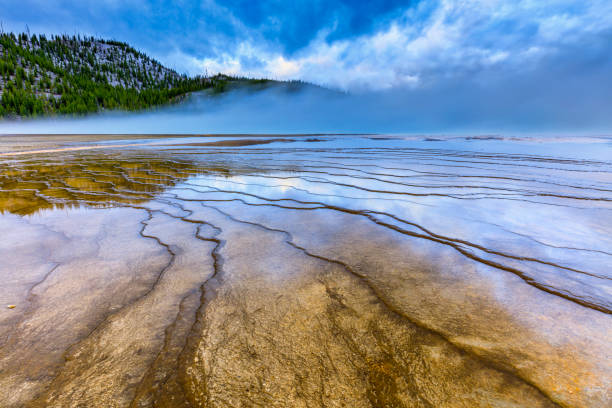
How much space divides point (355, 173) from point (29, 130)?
258 feet

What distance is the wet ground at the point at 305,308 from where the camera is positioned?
943mm

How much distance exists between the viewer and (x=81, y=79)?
74.6 meters

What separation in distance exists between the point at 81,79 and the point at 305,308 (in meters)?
105

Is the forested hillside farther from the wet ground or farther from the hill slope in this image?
the wet ground

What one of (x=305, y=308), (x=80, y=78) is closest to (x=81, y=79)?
(x=80, y=78)

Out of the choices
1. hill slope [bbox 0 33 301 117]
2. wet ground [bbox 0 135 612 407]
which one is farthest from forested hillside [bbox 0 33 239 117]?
wet ground [bbox 0 135 612 407]

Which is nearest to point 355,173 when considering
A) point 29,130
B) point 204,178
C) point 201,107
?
point 204,178

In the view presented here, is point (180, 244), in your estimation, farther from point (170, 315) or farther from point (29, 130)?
point (29, 130)

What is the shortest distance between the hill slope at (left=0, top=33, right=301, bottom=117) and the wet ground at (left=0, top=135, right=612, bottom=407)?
265 ft

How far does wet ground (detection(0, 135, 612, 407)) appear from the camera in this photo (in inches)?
37.1

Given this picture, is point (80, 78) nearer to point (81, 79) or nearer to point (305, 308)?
point (81, 79)

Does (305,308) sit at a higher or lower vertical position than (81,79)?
lower

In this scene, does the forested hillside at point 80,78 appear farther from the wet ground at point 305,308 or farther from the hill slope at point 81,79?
the wet ground at point 305,308

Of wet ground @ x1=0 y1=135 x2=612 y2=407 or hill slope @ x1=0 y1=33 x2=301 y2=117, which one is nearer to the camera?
wet ground @ x1=0 y1=135 x2=612 y2=407
